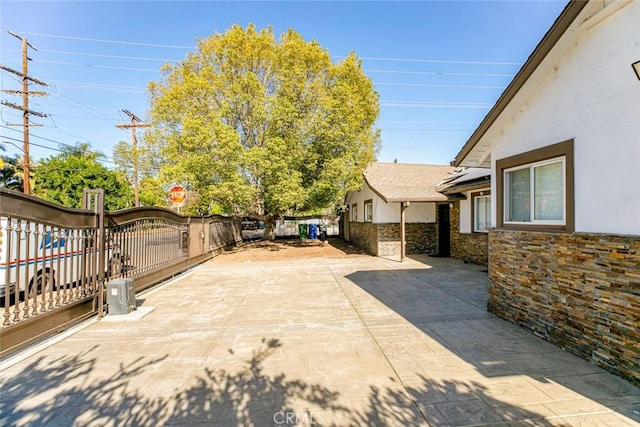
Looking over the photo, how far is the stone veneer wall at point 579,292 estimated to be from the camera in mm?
3268

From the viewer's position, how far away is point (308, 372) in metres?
3.54

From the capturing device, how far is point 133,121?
77.8 ft

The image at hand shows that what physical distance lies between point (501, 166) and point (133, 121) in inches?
1065

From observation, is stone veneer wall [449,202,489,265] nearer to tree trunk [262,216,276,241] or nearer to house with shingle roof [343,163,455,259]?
house with shingle roof [343,163,455,259]

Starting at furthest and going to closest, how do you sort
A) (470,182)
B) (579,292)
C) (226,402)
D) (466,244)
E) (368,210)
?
(368,210)
(466,244)
(470,182)
(579,292)
(226,402)

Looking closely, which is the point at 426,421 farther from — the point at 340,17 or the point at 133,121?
the point at 133,121

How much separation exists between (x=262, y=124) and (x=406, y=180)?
7941 millimetres

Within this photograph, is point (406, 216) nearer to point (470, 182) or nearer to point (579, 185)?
point (470, 182)

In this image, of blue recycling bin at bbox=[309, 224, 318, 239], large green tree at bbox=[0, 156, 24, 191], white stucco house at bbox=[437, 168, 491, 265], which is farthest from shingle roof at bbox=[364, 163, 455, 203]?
large green tree at bbox=[0, 156, 24, 191]

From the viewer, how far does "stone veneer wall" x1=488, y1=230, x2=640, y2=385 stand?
327 cm

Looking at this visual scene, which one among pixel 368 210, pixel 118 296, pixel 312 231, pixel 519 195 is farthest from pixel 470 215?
pixel 312 231

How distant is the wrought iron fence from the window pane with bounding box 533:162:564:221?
7336 mm

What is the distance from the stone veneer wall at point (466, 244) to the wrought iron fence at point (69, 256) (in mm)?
10796

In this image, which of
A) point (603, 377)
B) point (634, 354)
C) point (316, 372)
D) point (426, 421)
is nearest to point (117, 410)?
point (316, 372)
